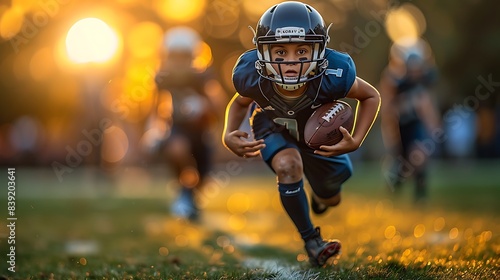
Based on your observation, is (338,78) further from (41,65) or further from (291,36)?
(41,65)

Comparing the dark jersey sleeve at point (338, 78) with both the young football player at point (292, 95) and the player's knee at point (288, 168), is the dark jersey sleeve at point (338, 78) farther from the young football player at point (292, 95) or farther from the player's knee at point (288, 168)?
the player's knee at point (288, 168)

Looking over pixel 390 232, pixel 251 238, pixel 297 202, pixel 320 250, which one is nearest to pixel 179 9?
pixel 251 238

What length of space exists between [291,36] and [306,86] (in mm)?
356

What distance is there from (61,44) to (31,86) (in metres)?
9.95

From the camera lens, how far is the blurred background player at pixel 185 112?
929cm

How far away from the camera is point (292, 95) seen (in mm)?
4621

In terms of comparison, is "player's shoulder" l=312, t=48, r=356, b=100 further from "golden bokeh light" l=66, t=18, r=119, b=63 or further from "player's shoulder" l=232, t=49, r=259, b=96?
"golden bokeh light" l=66, t=18, r=119, b=63

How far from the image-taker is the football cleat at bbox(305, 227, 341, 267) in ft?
15.5

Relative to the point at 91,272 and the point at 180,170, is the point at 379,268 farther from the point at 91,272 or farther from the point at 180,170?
the point at 180,170

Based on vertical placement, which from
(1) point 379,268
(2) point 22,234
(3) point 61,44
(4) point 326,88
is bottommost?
(1) point 379,268

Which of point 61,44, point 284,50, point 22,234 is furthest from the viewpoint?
point 61,44

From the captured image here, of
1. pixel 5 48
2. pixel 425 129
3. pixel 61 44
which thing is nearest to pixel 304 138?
pixel 425 129

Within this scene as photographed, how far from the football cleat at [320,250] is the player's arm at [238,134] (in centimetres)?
65

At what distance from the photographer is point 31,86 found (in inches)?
1187
